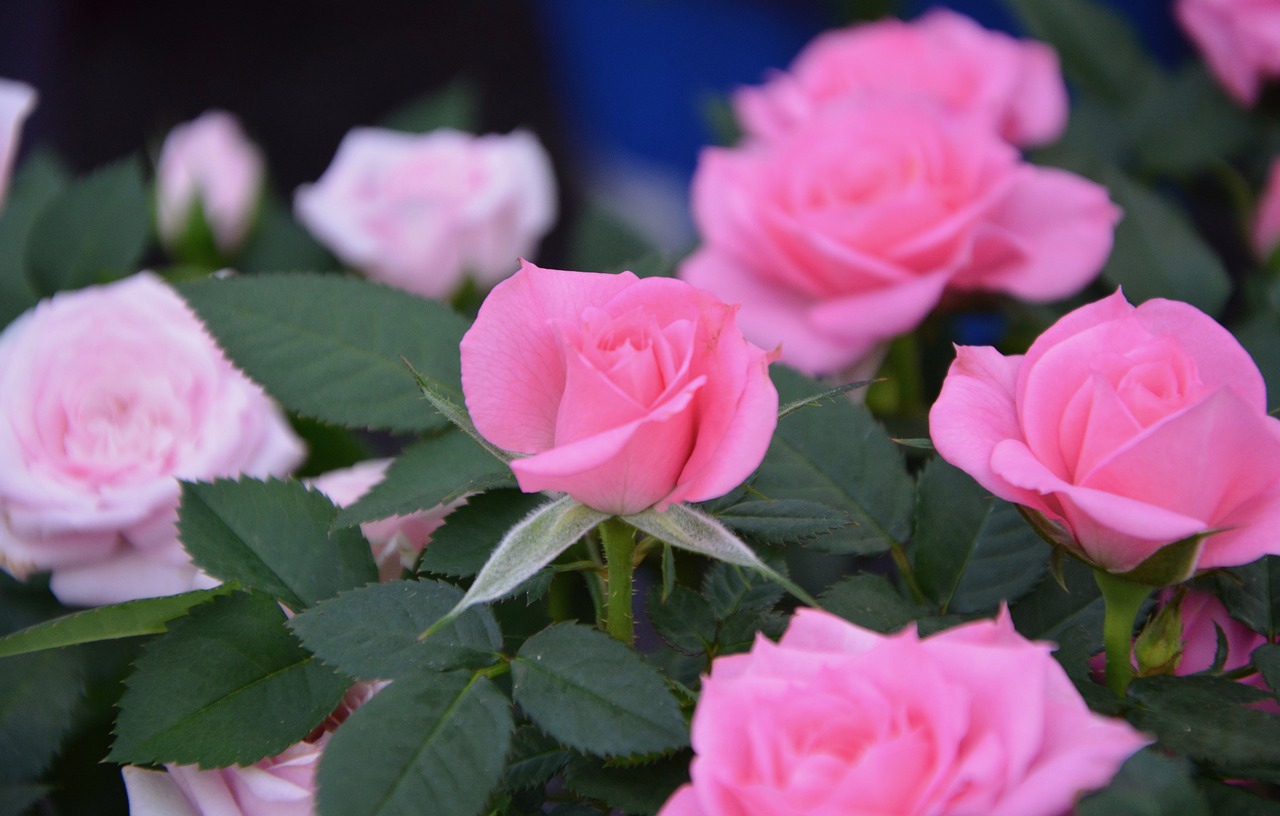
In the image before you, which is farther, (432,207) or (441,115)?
(441,115)

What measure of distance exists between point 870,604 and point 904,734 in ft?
0.30

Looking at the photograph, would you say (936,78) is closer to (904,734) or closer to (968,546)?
(968,546)

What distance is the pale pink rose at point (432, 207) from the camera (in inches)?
25.5

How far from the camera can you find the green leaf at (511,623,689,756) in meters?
0.27

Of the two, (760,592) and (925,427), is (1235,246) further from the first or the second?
(760,592)

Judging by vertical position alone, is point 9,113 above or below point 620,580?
above

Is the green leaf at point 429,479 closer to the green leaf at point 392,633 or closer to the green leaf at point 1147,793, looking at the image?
the green leaf at point 392,633

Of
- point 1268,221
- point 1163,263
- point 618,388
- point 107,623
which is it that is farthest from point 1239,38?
point 107,623

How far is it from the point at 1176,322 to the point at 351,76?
7.92 feet

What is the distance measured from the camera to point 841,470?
377 mm

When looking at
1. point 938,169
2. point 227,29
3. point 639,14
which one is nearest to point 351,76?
point 227,29

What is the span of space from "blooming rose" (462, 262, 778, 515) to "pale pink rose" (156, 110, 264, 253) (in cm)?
46

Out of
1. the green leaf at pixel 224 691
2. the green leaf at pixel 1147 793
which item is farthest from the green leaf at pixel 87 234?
the green leaf at pixel 1147 793

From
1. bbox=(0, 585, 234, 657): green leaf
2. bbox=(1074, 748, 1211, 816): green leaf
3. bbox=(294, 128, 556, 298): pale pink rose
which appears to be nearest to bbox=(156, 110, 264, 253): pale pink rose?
bbox=(294, 128, 556, 298): pale pink rose
